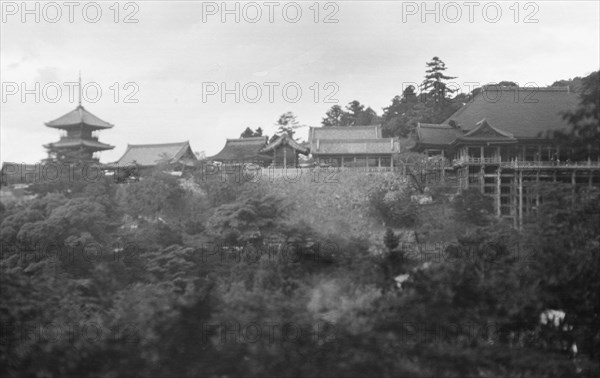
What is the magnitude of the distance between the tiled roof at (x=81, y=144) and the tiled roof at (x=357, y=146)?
7.32 m

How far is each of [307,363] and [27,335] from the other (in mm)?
3159

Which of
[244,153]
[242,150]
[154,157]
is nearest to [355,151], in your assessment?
[244,153]

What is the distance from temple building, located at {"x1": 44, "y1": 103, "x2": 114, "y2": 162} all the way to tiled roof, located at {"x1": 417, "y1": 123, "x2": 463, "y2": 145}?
10213mm

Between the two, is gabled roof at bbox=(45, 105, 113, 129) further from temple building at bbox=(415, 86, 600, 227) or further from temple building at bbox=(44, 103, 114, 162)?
temple building at bbox=(415, 86, 600, 227)

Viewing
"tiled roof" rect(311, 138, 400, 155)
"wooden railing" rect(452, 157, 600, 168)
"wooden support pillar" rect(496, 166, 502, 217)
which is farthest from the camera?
"tiled roof" rect(311, 138, 400, 155)

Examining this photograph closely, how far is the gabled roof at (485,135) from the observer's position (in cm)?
1638

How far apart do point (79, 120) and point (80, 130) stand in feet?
1.41

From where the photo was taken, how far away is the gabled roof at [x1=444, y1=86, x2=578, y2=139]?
1752 cm

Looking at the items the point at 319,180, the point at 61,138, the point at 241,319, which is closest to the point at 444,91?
the point at 319,180

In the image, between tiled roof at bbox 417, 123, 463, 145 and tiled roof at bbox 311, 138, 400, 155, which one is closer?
tiled roof at bbox 417, 123, 463, 145

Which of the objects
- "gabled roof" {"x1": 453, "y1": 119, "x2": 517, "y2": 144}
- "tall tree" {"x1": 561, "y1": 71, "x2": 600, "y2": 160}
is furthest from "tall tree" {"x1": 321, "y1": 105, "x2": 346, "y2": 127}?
"tall tree" {"x1": 561, "y1": 71, "x2": 600, "y2": 160}

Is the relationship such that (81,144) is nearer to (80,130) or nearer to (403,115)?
(80,130)

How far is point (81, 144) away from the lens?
63.4 feet

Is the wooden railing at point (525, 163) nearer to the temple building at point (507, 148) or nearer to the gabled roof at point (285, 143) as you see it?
the temple building at point (507, 148)
